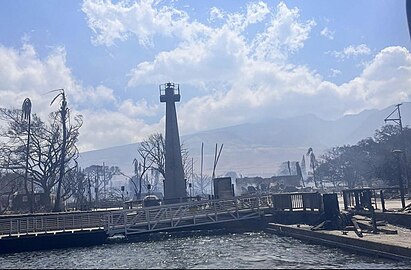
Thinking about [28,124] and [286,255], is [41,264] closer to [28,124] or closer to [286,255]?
[286,255]

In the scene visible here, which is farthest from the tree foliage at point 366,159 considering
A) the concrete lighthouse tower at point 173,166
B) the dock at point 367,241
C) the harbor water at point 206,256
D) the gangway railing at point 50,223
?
the gangway railing at point 50,223

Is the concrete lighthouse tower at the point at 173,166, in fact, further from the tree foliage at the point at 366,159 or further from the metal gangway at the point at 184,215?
the tree foliage at the point at 366,159

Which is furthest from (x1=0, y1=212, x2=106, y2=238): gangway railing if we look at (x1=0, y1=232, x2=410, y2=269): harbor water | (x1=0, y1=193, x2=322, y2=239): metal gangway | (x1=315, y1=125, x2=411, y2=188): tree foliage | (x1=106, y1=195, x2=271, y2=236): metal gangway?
(x1=315, y1=125, x2=411, y2=188): tree foliage

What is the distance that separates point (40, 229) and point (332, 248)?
1952 centimetres

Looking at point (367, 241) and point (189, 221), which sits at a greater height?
point (189, 221)

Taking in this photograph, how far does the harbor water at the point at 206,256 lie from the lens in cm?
2011

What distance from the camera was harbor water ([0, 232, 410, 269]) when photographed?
20.1 metres

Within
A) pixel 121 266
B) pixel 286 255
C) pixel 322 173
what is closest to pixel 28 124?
pixel 121 266

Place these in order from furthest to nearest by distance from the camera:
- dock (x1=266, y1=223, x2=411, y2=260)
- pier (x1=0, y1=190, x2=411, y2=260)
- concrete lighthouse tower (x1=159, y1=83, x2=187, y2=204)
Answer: concrete lighthouse tower (x1=159, y1=83, x2=187, y2=204), pier (x1=0, y1=190, x2=411, y2=260), dock (x1=266, y1=223, x2=411, y2=260)

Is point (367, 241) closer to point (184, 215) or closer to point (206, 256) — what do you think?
point (206, 256)

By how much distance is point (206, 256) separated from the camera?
78.7 ft

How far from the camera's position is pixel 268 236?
33.0 meters

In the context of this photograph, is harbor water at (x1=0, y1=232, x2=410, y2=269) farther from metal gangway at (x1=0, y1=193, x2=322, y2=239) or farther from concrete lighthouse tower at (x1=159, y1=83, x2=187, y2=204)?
concrete lighthouse tower at (x1=159, y1=83, x2=187, y2=204)

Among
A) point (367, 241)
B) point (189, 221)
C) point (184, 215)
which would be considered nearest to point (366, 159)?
point (189, 221)
